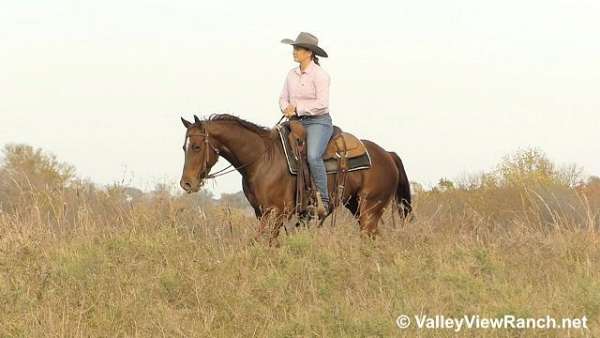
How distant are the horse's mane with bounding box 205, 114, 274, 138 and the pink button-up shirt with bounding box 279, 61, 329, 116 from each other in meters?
0.47

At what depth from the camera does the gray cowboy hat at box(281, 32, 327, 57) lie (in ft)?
34.1

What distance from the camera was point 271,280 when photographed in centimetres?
707

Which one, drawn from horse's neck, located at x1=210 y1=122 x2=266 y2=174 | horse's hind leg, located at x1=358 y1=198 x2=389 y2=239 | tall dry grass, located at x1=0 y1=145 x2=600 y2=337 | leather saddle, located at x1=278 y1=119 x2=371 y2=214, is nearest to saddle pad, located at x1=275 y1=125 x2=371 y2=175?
leather saddle, located at x1=278 y1=119 x2=371 y2=214

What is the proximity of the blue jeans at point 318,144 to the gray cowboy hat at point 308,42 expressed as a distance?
0.84 m

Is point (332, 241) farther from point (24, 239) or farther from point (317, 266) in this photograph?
point (24, 239)

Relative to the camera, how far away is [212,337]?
6.11 m

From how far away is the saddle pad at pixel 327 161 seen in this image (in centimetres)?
1010

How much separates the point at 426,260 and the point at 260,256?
163 cm

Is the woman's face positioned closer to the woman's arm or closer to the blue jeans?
the woman's arm

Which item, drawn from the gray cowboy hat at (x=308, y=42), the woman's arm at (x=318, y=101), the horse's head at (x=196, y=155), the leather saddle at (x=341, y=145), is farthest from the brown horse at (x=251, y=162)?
the gray cowboy hat at (x=308, y=42)

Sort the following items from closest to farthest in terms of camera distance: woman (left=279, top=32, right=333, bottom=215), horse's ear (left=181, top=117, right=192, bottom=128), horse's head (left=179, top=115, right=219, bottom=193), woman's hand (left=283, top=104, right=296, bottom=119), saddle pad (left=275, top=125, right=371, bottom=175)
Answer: horse's head (left=179, top=115, right=219, bottom=193), horse's ear (left=181, top=117, right=192, bottom=128), saddle pad (left=275, top=125, right=371, bottom=175), woman (left=279, top=32, right=333, bottom=215), woman's hand (left=283, top=104, right=296, bottom=119)

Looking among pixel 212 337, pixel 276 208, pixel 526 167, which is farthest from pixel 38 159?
pixel 212 337

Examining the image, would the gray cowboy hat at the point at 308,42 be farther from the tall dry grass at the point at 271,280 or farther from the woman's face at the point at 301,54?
the tall dry grass at the point at 271,280

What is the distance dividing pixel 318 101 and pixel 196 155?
1.79 meters
